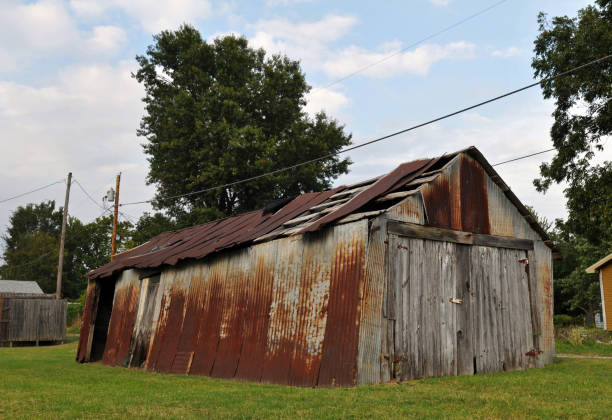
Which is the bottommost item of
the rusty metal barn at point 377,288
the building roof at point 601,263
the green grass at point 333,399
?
the green grass at point 333,399

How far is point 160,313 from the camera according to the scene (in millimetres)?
17859

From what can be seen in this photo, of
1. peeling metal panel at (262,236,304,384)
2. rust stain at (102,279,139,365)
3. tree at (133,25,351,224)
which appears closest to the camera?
peeling metal panel at (262,236,304,384)

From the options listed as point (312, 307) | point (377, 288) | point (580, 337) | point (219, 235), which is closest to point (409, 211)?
point (377, 288)

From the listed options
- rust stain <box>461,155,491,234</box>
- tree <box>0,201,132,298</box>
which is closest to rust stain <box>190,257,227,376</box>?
rust stain <box>461,155,491,234</box>

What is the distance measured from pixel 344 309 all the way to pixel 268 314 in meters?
2.71

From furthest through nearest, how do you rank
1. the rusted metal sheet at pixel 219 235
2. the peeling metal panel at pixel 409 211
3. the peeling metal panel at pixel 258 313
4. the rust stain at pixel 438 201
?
the rusted metal sheet at pixel 219 235 → the peeling metal panel at pixel 258 313 → the rust stain at pixel 438 201 → the peeling metal panel at pixel 409 211

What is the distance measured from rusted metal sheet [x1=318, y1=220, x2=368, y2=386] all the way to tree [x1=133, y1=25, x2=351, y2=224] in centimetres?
2394

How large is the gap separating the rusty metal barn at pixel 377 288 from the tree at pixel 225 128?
63.7 feet

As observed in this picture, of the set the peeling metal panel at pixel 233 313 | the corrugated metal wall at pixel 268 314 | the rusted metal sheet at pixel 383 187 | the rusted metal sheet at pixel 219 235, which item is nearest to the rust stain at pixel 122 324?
the corrugated metal wall at pixel 268 314

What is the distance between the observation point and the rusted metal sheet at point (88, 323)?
22359mm

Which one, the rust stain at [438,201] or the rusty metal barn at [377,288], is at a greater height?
the rust stain at [438,201]

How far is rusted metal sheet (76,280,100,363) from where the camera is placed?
2236 cm

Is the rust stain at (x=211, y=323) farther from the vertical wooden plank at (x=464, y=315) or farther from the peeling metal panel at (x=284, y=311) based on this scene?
the vertical wooden plank at (x=464, y=315)

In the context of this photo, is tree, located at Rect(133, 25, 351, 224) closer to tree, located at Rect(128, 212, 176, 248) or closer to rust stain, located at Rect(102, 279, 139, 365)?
tree, located at Rect(128, 212, 176, 248)
